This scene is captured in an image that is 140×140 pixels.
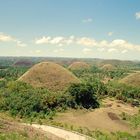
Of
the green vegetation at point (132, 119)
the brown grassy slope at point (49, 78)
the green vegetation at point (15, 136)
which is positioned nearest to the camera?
the green vegetation at point (15, 136)

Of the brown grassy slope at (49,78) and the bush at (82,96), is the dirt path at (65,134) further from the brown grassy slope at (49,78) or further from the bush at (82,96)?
the brown grassy slope at (49,78)

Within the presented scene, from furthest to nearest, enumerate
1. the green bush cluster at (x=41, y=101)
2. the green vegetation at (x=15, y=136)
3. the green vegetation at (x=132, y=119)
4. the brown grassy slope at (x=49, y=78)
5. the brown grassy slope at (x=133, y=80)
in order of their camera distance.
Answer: the brown grassy slope at (x=133, y=80) < the brown grassy slope at (x=49, y=78) < the green bush cluster at (x=41, y=101) < the green vegetation at (x=132, y=119) < the green vegetation at (x=15, y=136)

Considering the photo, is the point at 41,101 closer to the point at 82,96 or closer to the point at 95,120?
the point at 82,96

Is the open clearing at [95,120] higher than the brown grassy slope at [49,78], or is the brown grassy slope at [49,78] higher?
the brown grassy slope at [49,78]

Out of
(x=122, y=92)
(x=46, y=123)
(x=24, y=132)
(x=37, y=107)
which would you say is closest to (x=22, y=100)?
(x=37, y=107)

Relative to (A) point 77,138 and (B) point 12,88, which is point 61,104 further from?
(A) point 77,138

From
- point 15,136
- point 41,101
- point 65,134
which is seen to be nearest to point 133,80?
point 41,101

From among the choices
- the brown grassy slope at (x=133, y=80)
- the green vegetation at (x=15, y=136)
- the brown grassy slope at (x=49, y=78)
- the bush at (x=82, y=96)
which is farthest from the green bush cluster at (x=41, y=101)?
the brown grassy slope at (x=133, y=80)

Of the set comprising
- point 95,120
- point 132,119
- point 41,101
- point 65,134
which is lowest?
point 132,119

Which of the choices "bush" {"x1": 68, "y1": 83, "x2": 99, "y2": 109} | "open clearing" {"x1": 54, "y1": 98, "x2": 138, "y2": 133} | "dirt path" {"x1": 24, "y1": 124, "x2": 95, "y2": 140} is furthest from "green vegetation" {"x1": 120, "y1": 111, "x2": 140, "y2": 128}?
"dirt path" {"x1": 24, "y1": 124, "x2": 95, "y2": 140}
